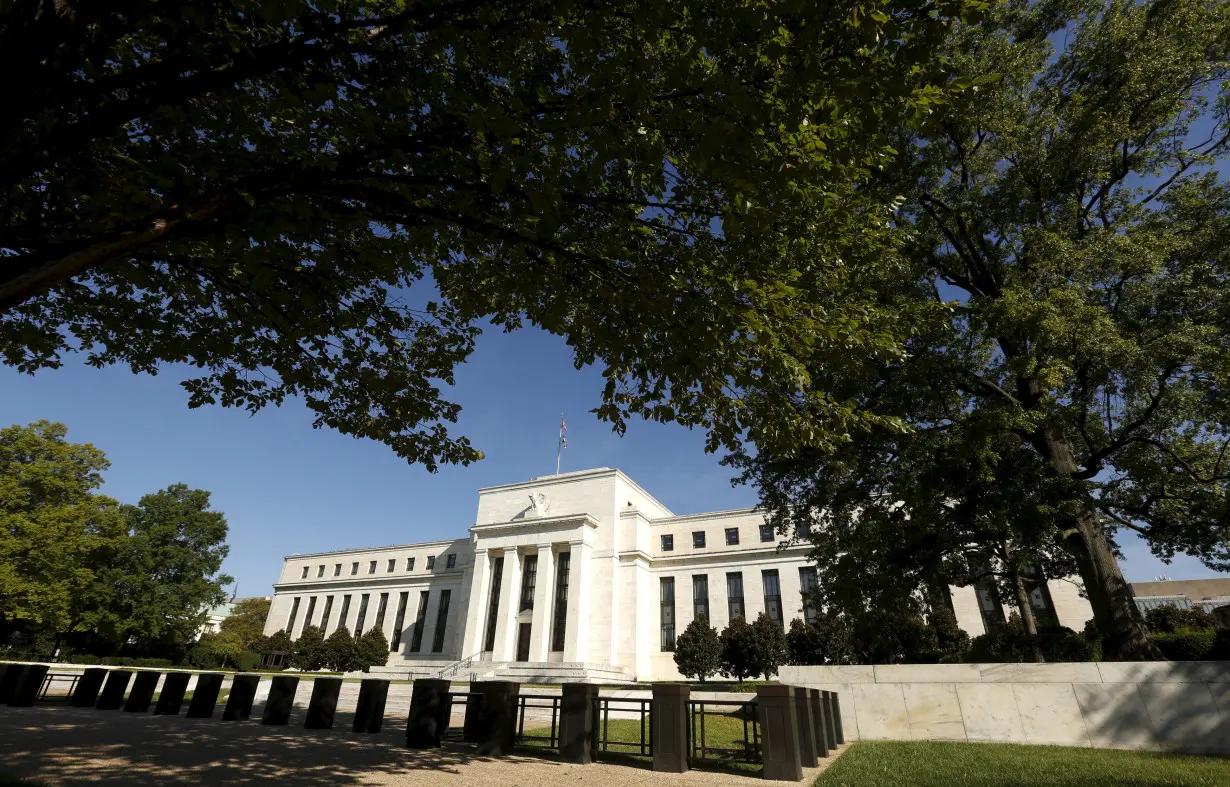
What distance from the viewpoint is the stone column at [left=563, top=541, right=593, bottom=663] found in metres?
39.9

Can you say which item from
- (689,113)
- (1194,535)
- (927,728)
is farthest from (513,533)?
(689,113)

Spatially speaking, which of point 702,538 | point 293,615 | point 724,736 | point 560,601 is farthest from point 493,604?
point 724,736

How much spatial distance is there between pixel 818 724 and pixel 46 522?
125 ft

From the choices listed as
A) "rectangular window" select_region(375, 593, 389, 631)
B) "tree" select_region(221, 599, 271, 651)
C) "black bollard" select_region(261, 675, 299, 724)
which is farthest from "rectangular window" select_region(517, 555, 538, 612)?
"black bollard" select_region(261, 675, 299, 724)

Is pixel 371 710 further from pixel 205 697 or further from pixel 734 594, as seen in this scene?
pixel 734 594

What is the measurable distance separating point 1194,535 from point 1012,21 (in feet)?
43.8

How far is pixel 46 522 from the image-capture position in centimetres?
2855

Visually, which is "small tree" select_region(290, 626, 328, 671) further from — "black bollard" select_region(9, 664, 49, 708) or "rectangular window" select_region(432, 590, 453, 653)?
"black bollard" select_region(9, 664, 49, 708)

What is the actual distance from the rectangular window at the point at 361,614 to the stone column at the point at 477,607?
49.2 feet

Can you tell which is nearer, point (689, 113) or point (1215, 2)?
point (689, 113)

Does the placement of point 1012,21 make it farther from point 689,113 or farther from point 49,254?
point 49,254

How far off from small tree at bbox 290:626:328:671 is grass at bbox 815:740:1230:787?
4713 centimetres

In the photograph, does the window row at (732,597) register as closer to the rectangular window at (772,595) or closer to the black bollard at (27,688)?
the rectangular window at (772,595)

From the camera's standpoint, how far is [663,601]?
1781 inches
